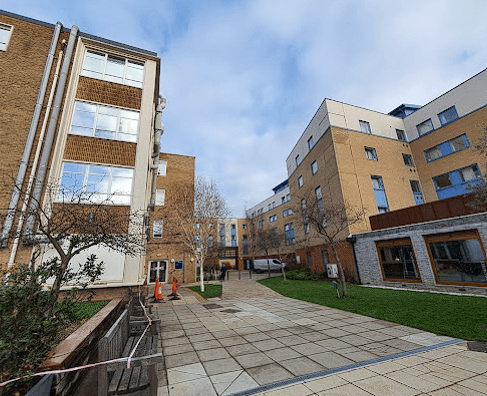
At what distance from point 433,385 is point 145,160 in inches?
495

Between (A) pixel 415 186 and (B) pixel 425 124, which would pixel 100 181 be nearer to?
(A) pixel 415 186

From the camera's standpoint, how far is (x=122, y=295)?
31.8ft

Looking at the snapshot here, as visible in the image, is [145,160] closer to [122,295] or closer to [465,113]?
[122,295]

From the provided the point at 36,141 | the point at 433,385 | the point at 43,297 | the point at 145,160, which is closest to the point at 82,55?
the point at 36,141

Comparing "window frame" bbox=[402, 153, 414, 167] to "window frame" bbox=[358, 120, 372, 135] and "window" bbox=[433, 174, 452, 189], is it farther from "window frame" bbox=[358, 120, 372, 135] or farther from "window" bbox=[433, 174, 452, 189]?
"window frame" bbox=[358, 120, 372, 135]

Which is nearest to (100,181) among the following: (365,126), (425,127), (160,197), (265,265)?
(160,197)

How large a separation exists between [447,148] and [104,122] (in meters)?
26.9

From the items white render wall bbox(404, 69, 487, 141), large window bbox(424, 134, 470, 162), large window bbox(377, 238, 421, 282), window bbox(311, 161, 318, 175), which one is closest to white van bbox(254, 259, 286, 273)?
window bbox(311, 161, 318, 175)

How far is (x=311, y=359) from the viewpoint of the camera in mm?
4418

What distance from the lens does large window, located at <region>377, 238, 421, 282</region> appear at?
13.7 meters

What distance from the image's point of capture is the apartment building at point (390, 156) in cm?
1859

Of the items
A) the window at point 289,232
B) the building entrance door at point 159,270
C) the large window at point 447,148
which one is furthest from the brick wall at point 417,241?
the window at point 289,232

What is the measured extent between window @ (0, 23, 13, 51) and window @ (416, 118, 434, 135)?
31.9m

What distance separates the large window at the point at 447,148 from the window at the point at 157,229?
1074 inches
